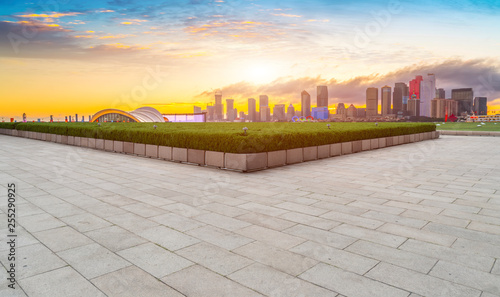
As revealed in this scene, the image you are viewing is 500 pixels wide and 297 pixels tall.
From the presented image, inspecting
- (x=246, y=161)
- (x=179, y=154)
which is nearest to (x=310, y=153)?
(x=246, y=161)

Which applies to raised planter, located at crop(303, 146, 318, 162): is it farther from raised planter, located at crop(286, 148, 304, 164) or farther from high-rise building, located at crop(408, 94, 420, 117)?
high-rise building, located at crop(408, 94, 420, 117)

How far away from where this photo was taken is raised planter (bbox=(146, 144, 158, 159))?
518 inches

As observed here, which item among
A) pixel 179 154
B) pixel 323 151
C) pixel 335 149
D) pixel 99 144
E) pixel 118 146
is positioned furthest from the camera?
pixel 99 144

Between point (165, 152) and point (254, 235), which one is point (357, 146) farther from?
point (254, 235)

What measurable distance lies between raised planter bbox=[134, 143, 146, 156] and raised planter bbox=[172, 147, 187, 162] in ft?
7.08

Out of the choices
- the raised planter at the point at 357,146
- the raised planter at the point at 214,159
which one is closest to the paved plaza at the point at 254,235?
the raised planter at the point at 214,159

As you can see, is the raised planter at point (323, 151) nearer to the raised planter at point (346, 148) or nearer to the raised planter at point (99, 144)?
the raised planter at point (346, 148)

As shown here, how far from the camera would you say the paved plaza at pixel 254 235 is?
347 cm

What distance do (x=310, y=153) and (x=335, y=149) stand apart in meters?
1.94

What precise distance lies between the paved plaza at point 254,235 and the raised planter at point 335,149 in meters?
4.45

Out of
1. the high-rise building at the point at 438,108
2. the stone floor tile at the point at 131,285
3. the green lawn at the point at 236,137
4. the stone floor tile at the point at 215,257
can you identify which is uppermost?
the high-rise building at the point at 438,108

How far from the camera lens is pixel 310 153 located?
12.5 m

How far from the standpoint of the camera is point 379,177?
9.34 metres

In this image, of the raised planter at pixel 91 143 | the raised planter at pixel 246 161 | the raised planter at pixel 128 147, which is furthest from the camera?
the raised planter at pixel 91 143
